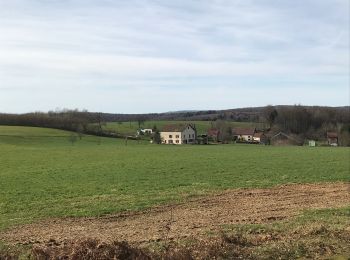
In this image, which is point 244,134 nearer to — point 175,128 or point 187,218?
point 175,128

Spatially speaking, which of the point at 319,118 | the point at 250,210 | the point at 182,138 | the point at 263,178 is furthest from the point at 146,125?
the point at 250,210

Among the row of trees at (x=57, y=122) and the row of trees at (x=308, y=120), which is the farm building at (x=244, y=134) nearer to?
the row of trees at (x=308, y=120)

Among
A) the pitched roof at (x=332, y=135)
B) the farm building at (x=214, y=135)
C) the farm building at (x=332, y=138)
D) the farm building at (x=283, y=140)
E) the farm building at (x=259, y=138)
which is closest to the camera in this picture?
the farm building at (x=332, y=138)

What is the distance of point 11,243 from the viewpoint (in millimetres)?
9844

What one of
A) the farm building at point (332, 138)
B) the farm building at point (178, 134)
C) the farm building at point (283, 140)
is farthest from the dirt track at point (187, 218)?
the farm building at point (178, 134)

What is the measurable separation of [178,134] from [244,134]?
64.3ft

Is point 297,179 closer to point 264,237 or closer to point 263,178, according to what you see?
point 263,178

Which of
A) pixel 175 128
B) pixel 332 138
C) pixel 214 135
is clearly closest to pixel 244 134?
pixel 214 135

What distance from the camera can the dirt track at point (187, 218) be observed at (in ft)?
35.6

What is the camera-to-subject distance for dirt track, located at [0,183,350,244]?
10.9 metres

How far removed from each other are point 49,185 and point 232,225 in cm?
1476

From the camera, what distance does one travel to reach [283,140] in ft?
399

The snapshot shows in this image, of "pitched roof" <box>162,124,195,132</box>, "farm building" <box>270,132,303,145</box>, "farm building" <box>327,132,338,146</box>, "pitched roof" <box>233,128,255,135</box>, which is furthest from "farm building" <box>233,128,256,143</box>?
"farm building" <box>327,132,338,146</box>

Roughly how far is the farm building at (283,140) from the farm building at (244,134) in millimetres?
9790
